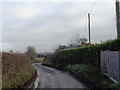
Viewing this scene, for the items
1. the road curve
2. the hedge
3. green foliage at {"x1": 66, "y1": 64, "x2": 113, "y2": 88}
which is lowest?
the road curve

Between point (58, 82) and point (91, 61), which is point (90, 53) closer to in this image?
point (91, 61)

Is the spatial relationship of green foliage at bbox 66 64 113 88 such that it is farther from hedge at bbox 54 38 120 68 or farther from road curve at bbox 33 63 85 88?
hedge at bbox 54 38 120 68

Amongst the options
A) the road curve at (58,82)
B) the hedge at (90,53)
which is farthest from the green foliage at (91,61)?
the road curve at (58,82)

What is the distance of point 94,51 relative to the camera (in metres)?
20.0

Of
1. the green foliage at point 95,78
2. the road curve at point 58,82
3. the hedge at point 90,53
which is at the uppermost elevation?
the hedge at point 90,53

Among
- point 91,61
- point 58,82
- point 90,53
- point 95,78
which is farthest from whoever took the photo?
point 90,53

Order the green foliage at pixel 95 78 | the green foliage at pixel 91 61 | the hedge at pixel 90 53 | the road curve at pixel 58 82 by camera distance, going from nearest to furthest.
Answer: the green foliage at pixel 95 78, the green foliage at pixel 91 61, the road curve at pixel 58 82, the hedge at pixel 90 53

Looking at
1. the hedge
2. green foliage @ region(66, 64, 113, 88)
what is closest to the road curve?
green foliage @ region(66, 64, 113, 88)

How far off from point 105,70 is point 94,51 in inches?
167

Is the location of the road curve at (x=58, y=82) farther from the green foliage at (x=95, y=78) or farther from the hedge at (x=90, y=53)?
the hedge at (x=90, y=53)

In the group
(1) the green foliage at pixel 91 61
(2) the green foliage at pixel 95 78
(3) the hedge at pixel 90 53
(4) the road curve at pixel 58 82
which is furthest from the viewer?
(3) the hedge at pixel 90 53

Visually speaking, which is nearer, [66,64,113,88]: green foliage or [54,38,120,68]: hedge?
[66,64,113,88]: green foliage

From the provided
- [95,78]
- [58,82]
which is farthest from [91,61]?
[95,78]

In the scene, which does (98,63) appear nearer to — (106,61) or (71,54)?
(106,61)
